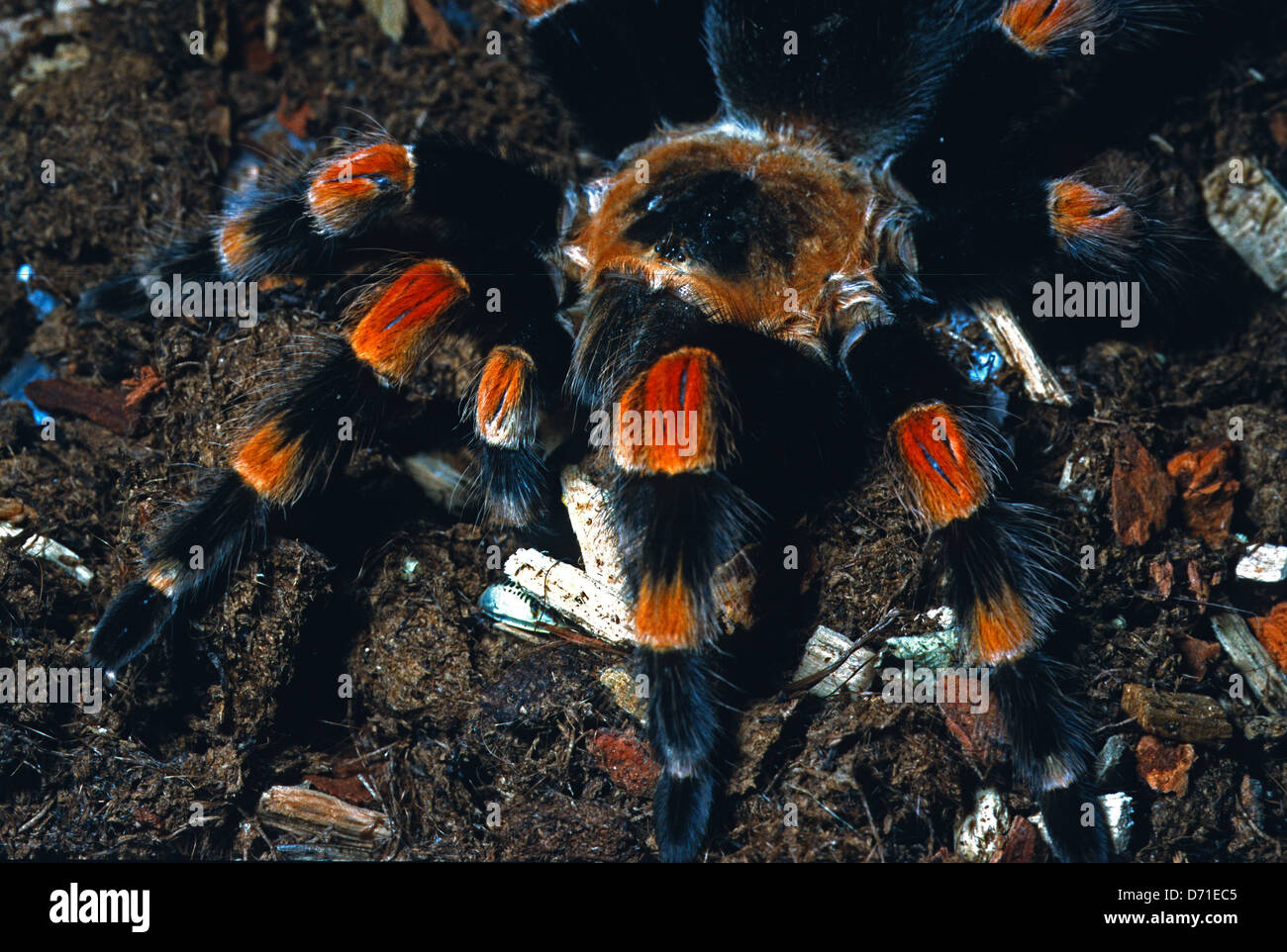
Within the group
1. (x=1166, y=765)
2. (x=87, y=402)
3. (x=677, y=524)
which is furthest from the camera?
(x=87, y=402)

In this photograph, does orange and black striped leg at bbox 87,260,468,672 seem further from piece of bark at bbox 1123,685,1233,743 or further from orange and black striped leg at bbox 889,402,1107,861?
piece of bark at bbox 1123,685,1233,743

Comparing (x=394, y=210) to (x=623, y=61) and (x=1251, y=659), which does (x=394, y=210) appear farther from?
(x=1251, y=659)

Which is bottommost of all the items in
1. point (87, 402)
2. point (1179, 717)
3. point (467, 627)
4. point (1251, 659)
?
point (1179, 717)

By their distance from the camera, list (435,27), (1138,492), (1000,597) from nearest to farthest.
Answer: (1000,597)
(1138,492)
(435,27)

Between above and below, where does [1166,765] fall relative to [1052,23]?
below

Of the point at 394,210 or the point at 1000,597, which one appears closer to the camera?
the point at 1000,597

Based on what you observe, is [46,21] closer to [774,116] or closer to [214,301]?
[214,301]

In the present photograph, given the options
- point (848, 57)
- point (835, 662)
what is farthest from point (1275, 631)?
point (848, 57)

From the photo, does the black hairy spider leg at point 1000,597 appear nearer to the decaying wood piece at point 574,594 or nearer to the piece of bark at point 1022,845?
the piece of bark at point 1022,845

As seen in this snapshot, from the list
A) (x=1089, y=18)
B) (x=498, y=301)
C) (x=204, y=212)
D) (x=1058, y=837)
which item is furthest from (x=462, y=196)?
(x=1058, y=837)
